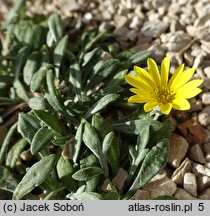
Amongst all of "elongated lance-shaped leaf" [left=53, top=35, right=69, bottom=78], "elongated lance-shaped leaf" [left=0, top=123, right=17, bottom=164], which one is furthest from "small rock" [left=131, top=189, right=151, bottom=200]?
"elongated lance-shaped leaf" [left=53, top=35, right=69, bottom=78]

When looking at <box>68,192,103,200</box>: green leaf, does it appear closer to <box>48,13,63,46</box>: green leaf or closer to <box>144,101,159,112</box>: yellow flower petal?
<box>144,101,159,112</box>: yellow flower petal

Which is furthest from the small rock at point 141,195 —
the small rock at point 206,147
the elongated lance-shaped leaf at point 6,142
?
the elongated lance-shaped leaf at point 6,142

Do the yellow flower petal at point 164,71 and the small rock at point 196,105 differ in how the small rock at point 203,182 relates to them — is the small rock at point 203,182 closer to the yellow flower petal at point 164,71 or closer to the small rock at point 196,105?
the small rock at point 196,105

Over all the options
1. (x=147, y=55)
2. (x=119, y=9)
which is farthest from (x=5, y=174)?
(x=119, y=9)

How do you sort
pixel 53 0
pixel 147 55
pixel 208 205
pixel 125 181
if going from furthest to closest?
pixel 53 0 → pixel 147 55 → pixel 125 181 → pixel 208 205

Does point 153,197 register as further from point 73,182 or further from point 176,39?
point 176,39

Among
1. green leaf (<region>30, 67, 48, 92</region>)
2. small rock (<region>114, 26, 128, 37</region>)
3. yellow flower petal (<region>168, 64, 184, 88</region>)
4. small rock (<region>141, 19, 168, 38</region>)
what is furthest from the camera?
small rock (<region>114, 26, 128, 37</region>)
